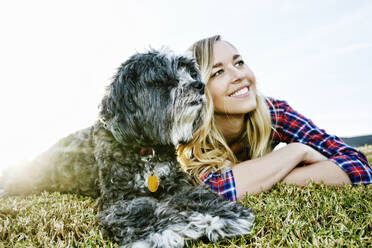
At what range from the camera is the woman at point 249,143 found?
3.35 m

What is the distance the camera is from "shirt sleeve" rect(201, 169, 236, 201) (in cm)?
320

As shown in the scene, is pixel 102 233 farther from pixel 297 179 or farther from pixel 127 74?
pixel 297 179

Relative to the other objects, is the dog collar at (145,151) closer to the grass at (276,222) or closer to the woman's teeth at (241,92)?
the grass at (276,222)

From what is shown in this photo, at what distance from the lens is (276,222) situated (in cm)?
220

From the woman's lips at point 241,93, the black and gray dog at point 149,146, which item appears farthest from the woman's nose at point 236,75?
the black and gray dog at point 149,146

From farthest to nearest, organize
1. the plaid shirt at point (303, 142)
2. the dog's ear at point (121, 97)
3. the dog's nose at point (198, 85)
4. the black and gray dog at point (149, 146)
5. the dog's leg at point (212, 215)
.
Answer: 1. the plaid shirt at point (303, 142)
2. the dog's nose at point (198, 85)
3. the dog's ear at point (121, 97)
4. the black and gray dog at point (149, 146)
5. the dog's leg at point (212, 215)

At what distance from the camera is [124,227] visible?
2.35 metres

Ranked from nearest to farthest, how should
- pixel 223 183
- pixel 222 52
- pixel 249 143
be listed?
pixel 223 183
pixel 222 52
pixel 249 143

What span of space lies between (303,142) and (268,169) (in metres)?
1.19

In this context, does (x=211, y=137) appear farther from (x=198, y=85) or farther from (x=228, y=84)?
(x=198, y=85)

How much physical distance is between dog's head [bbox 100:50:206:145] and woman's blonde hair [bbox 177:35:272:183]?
803mm

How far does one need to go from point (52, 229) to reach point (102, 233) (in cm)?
50

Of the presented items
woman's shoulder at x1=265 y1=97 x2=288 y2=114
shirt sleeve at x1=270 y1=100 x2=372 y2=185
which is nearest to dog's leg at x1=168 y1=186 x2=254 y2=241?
shirt sleeve at x1=270 y1=100 x2=372 y2=185

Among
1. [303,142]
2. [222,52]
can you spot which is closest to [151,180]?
[222,52]
